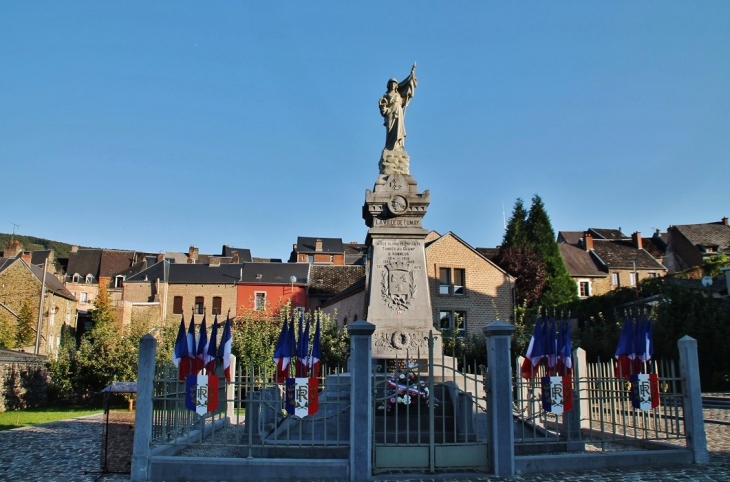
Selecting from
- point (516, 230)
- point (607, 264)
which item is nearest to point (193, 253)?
point (516, 230)

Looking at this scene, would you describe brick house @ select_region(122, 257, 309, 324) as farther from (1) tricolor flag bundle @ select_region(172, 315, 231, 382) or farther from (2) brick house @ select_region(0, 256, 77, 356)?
(1) tricolor flag bundle @ select_region(172, 315, 231, 382)

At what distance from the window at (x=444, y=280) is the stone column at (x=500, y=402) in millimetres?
27742

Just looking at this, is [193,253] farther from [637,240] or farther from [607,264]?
[637,240]

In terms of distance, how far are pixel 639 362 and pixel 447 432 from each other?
12.4ft

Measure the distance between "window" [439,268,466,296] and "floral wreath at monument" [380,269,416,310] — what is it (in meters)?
23.9

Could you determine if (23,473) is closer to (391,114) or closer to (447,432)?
(447,432)

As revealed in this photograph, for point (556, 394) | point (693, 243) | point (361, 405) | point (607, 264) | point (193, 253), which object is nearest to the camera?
point (361, 405)

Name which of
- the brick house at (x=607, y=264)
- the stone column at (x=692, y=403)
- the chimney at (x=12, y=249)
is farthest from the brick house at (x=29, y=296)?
the stone column at (x=692, y=403)

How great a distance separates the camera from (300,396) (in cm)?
941

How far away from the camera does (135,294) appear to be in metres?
52.4

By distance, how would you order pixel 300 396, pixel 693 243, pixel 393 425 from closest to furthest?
pixel 300 396
pixel 393 425
pixel 693 243

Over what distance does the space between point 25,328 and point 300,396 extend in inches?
1477

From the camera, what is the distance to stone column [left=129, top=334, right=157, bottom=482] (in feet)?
29.5

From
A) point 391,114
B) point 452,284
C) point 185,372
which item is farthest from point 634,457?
point 452,284
